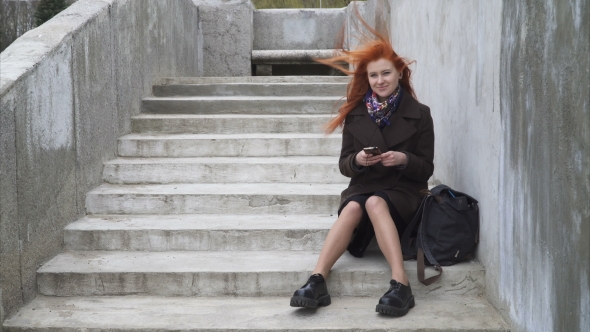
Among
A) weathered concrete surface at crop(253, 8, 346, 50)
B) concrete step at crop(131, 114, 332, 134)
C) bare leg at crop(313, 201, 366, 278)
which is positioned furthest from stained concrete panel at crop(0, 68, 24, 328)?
weathered concrete surface at crop(253, 8, 346, 50)

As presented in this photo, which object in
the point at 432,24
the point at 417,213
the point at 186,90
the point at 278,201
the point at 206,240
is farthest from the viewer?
the point at 186,90

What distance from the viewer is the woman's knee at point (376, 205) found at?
127 inches

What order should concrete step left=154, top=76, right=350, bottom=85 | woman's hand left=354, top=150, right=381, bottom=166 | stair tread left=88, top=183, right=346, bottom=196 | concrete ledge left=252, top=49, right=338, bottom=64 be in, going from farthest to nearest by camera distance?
concrete ledge left=252, top=49, right=338, bottom=64 → concrete step left=154, top=76, right=350, bottom=85 → stair tread left=88, top=183, right=346, bottom=196 → woman's hand left=354, top=150, right=381, bottom=166

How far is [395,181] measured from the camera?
3.41 m

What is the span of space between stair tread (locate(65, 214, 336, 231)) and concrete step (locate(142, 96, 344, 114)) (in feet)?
5.66

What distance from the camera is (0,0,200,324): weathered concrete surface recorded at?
3.15 m

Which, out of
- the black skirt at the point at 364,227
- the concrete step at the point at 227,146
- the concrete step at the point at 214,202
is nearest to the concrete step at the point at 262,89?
the concrete step at the point at 227,146

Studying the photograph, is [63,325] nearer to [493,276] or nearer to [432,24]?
[493,276]

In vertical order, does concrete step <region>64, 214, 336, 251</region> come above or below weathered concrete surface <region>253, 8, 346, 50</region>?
below

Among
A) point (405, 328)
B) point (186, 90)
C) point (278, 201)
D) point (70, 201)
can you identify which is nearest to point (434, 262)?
point (405, 328)

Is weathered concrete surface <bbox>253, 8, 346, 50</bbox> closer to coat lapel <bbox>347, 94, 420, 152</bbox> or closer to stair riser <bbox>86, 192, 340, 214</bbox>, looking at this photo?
stair riser <bbox>86, 192, 340, 214</bbox>

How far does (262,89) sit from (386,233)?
319 centimetres

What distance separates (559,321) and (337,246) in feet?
3.98

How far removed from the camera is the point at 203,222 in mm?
3912
